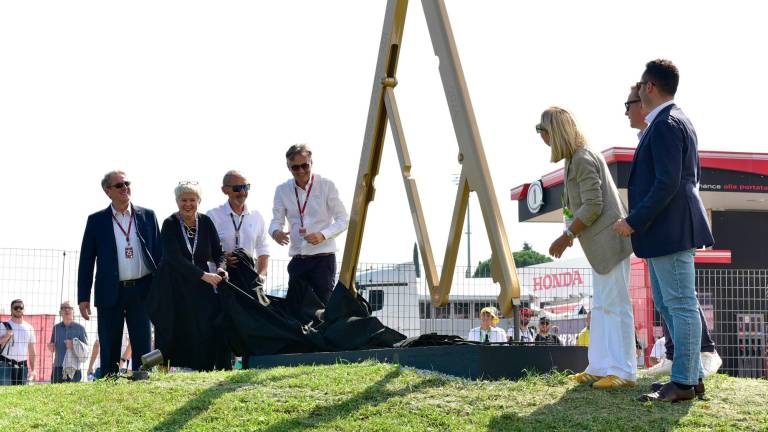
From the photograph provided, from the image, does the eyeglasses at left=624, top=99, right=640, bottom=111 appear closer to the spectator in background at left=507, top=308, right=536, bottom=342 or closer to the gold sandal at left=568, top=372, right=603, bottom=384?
the gold sandal at left=568, top=372, right=603, bottom=384

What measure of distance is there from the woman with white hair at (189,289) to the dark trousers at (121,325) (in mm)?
146


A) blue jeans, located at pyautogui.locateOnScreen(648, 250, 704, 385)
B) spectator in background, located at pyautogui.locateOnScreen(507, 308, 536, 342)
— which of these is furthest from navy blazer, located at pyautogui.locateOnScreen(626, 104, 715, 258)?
spectator in background, located at pyautogui.locateOnScreen(507, 308, 536, 342)

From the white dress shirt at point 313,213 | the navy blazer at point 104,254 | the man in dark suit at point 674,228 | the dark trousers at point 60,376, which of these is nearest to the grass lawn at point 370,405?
the man in dark suit at point 674,228

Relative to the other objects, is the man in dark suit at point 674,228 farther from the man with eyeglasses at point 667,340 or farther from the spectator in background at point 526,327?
the spectator in background at point 526,327

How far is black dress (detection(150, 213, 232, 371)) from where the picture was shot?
8.95 meters

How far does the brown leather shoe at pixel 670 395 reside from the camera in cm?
611

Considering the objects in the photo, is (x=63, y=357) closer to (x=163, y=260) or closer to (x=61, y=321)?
(x=61, y=321)

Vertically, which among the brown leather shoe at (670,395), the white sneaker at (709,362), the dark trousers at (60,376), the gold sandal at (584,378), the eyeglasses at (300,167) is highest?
the eyeglasses at (300,167)

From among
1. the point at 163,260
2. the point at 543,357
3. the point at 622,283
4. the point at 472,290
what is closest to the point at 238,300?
the point at 163,260

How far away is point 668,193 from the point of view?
19.9 ft

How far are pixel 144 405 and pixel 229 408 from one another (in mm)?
662

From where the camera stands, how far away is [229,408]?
6.39 m

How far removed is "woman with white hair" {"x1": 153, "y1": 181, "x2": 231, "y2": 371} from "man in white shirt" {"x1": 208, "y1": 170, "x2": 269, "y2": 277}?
0.38 metres

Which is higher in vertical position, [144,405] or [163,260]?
[163,260]
